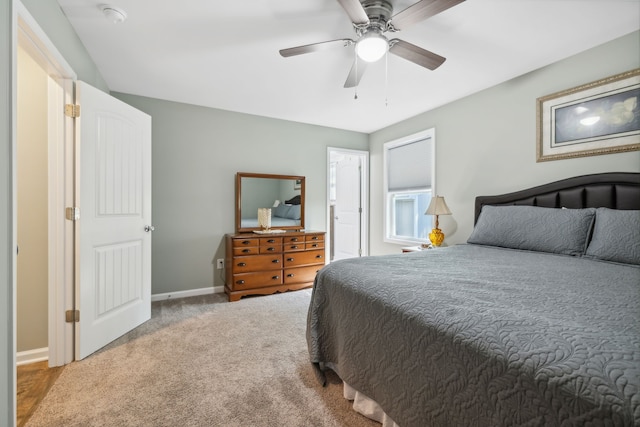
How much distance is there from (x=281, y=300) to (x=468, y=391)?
270 centimetres

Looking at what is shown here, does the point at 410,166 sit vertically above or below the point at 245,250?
above

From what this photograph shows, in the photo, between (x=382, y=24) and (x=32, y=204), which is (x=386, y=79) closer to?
(x=382, y=24)

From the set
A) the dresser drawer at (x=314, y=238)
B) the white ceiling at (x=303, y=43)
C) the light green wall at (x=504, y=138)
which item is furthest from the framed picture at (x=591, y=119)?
the dresser drawer at (x=314, y=238)

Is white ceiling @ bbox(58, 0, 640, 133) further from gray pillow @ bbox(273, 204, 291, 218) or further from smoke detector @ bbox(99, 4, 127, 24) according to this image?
gray pillow @ bbox(273, 204, 291, 218)

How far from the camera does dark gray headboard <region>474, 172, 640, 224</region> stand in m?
2.04

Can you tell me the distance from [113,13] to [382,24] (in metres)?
1.78

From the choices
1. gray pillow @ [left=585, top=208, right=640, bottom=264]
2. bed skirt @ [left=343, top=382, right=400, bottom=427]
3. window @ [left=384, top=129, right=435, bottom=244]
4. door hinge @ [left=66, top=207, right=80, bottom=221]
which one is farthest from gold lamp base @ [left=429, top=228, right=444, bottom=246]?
door hinge @ [left=66, top=207, right=80, bottom=221]

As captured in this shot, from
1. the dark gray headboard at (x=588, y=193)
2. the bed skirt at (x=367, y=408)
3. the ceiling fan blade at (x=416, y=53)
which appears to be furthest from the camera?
the dark gray headboard at (x=588, y=193)

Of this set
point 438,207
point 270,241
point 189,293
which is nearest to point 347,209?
point 270,241

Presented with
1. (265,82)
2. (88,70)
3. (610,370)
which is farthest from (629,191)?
(88,70)

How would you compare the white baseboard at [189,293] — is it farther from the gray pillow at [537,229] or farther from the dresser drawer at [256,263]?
the gray pillow at [537,229]

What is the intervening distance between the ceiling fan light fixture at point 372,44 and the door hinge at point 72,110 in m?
2.03

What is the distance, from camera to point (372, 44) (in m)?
1.81

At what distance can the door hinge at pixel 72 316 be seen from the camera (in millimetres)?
2016
